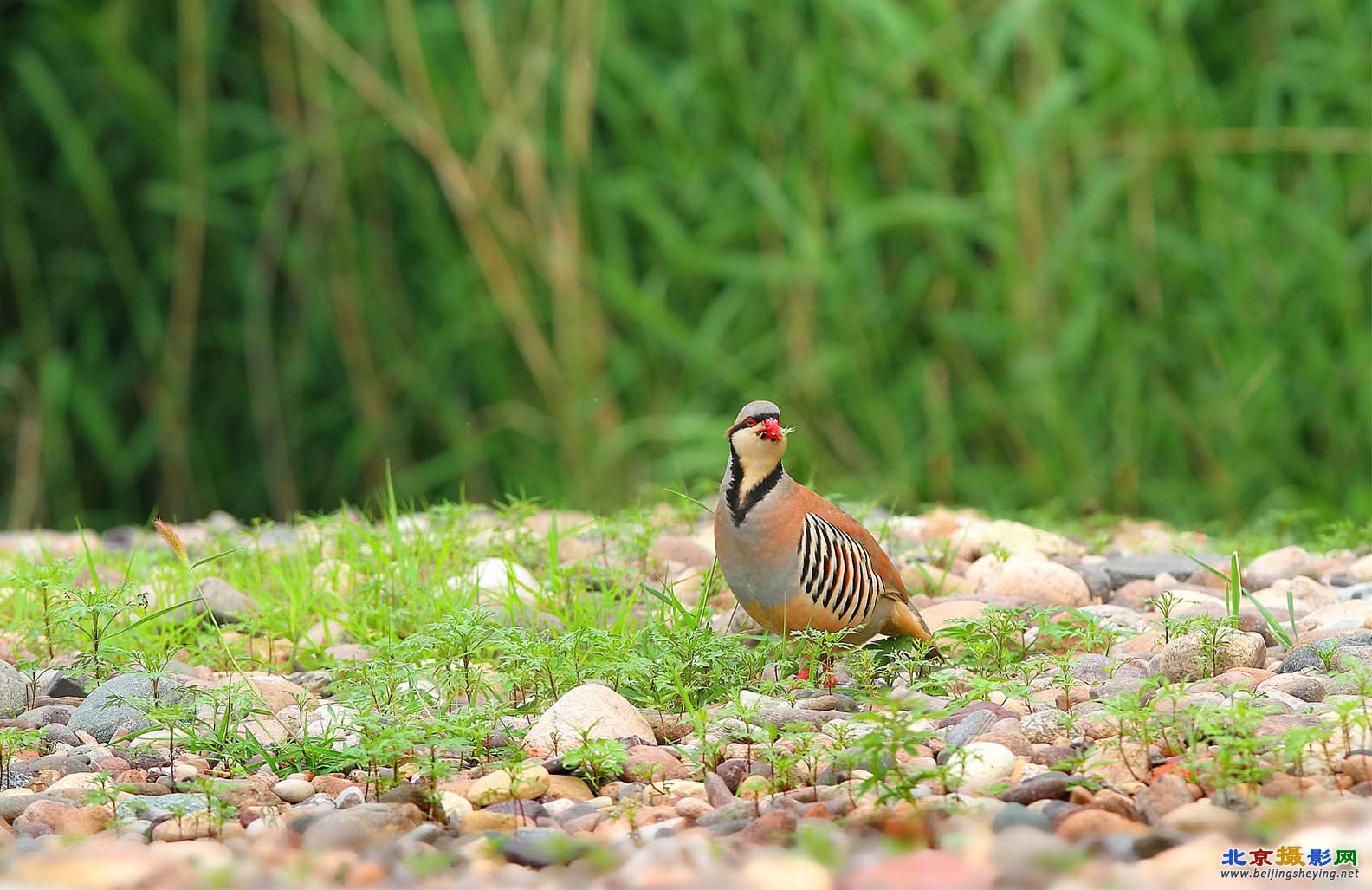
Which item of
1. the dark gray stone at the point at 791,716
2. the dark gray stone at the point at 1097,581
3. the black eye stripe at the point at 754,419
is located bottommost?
the dark gray stone at the point at 791,716

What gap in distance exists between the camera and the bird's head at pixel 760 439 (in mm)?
2703

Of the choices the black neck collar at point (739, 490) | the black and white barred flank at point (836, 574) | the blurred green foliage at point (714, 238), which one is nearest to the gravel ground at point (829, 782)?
the black and white barred flank at point (836, 574)

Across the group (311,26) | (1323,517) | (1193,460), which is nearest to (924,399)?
(1193,460)

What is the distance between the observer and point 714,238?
214 inches

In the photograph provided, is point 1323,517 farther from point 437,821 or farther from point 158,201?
point 158,201

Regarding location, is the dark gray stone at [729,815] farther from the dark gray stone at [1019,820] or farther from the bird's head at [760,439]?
the bird's head at [760,439]

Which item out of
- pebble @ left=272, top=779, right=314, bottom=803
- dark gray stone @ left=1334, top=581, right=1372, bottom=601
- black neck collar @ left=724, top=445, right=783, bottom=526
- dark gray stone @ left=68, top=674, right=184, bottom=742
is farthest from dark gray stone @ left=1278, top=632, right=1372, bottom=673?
dark gray stone @ left=68, top=674, right=184, bottom=742

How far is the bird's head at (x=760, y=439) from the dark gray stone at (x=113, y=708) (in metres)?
1.03

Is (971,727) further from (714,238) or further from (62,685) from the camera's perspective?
(714,238)

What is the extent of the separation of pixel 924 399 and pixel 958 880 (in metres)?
3.88

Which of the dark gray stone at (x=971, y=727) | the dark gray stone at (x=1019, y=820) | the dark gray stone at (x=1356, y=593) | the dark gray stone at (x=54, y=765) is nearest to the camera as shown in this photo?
the dark gray stone at (x=1019, y=820)

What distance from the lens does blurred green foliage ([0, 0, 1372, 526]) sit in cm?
521

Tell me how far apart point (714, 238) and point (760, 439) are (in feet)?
9.25

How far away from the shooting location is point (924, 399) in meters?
5.35
